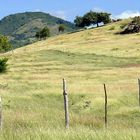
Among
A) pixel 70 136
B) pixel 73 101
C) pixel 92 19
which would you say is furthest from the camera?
pixel 92 19

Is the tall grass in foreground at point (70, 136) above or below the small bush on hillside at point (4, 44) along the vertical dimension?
below

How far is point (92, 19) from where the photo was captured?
168 m

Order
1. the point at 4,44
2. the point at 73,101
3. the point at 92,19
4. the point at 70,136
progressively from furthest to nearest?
1. the point at 92,19
2. the point at 4,44
3. the point at 73,101
4. the point at 70,136

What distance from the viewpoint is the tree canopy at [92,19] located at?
16881cm

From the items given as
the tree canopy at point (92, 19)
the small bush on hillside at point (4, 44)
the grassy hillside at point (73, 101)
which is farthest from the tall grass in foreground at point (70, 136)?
the tree canopy at point (92, 19)

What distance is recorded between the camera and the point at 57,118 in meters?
19.6

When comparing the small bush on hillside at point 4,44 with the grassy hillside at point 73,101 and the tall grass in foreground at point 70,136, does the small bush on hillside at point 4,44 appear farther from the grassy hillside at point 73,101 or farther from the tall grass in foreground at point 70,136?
the tall grass in foreground at point 70,136

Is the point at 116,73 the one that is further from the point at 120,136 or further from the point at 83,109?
the point at 120,136

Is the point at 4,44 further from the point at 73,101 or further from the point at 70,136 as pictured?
the point at 70,136

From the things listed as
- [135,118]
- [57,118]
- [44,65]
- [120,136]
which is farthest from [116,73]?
[120,136]

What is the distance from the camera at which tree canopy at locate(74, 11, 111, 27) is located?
554 ft

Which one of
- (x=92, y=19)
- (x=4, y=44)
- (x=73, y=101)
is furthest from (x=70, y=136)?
(x=92, y=19)

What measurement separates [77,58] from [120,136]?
68.8 meters

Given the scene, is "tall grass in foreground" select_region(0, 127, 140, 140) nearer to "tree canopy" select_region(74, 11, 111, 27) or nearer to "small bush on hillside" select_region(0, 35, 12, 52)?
"small bush on hillside" select_region(0, 35, 12, 52)
